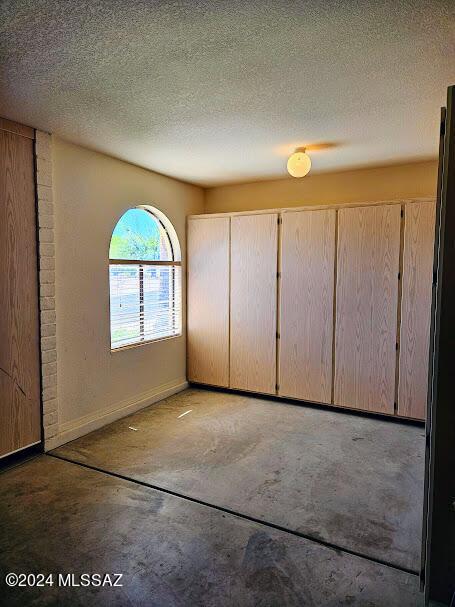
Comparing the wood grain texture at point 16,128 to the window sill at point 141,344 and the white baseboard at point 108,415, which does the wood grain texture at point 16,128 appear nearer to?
the window sill at point 141,344

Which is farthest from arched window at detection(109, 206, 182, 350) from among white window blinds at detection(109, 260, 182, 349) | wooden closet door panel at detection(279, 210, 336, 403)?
wooden closet door panel at detection(279, 210, 336, 403)

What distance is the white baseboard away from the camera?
11.0ft

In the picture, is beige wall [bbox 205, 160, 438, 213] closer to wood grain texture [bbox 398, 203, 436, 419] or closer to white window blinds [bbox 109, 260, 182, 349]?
wood grain texture [bbox 398, 203, 436, 419]

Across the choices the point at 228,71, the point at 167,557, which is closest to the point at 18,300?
the point at 167,557

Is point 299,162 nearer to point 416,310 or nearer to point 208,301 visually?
point 416,310

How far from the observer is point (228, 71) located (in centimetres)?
215

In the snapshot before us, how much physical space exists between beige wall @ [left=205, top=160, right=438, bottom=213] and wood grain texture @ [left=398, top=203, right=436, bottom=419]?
550mm

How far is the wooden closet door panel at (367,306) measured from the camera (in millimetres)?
3801

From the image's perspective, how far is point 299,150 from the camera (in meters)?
3.55

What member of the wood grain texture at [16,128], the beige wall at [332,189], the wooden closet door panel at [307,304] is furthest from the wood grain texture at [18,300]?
the beige wall at [332,189]

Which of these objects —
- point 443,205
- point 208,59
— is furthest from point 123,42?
point 443,205

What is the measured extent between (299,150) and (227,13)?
2.00 meters

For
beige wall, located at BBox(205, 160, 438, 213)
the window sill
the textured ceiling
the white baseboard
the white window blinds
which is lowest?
the white baseboard

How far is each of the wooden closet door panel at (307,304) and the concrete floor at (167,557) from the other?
2.10m
